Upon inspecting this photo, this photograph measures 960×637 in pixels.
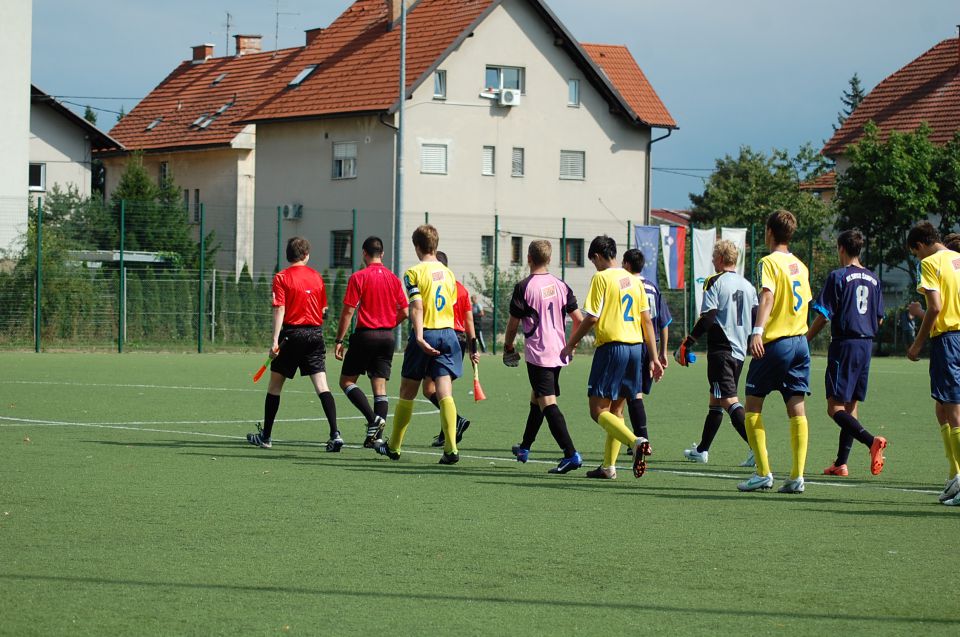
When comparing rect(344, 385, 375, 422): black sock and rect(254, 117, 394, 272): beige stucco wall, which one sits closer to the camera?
rect(344, 385, 375, 422): black sock

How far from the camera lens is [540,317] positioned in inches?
447

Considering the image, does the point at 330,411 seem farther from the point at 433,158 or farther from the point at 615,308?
the point at 433,158

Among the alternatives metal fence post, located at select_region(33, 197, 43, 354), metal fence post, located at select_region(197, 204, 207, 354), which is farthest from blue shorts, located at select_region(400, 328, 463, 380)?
metal fence post, located at select_region(197, 204, 207, 354)

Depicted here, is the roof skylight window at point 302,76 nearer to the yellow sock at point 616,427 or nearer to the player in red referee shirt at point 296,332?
the player in red referee shirt at point 296,332

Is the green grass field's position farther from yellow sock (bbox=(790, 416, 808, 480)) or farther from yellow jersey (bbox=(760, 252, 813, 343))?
yellow jersey (bbox=(760, 252, 813, 343))

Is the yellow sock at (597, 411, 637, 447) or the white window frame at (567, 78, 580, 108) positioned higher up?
the white window frame at (567, 78, 580, 108)

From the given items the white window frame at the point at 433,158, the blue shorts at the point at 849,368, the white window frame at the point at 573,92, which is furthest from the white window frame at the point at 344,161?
the blue shorts at the point at 849,368

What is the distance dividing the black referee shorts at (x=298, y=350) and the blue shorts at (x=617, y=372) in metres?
2.98

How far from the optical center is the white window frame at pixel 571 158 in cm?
4931

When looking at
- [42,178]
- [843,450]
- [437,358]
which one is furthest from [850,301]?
[42,178]

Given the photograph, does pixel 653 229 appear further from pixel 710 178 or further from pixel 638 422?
pixel 710 178

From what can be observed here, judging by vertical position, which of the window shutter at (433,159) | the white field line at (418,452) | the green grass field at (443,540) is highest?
the window shutter at (433,159)

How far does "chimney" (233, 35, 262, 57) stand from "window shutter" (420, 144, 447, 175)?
2047 cm

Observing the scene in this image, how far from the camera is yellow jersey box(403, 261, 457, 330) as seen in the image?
37.6 ft
